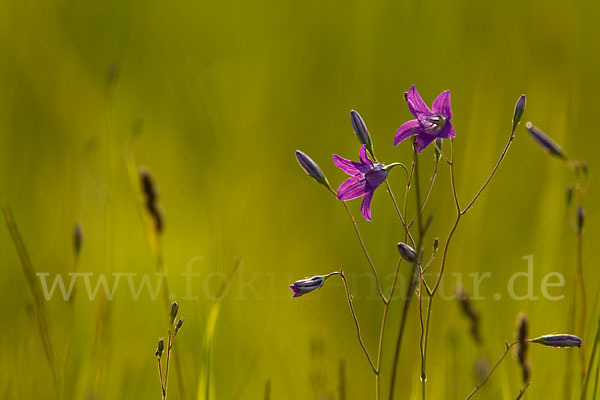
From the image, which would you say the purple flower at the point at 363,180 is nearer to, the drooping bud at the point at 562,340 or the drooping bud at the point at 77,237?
the drooping bud at the point at 562,340

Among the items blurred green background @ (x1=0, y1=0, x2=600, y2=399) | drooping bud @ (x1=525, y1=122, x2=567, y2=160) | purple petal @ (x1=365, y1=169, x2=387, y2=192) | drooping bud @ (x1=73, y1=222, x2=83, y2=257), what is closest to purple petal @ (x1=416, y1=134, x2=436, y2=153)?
purple petal @ (x1=365, y1=169, x2=387, y2=192)

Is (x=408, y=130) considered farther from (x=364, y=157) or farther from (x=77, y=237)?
(x=77, y=237)

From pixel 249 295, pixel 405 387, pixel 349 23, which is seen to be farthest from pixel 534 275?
pixel 349 23

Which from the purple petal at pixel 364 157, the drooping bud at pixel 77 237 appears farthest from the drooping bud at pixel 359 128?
the drooping bud at pixel 77 237

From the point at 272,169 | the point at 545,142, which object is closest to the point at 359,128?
the point at 545,142

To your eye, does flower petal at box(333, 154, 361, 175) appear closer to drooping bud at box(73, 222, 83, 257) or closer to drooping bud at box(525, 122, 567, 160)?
drooping bud at box(525, 122, 567, 160)
